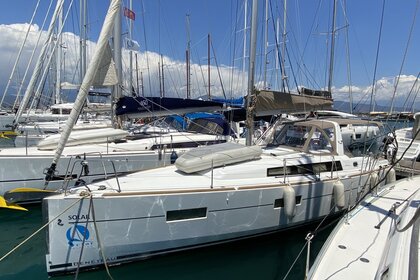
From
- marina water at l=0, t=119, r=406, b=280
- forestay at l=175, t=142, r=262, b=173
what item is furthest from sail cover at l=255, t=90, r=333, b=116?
marina water at l=0, t=119, r=406, b=280

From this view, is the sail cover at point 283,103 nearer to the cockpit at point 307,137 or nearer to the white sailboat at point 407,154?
the cockpit at point 307,137

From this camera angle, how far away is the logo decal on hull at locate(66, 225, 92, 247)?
502 centimetres

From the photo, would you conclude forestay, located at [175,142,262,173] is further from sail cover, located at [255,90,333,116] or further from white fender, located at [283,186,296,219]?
sail cover, located at [255,90,333,116]

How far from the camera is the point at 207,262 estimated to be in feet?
19.3

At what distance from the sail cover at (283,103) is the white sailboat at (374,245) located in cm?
366

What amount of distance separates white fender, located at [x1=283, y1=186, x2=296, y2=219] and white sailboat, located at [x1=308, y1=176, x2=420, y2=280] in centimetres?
134

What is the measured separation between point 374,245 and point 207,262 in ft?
10.4

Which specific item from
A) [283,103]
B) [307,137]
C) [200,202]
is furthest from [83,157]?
[307,137]

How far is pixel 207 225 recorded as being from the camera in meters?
5.74

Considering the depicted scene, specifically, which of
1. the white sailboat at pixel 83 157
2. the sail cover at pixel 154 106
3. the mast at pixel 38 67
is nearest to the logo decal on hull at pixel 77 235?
the white sailboat at pixel 83 157

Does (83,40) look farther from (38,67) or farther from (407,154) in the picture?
(407,154)

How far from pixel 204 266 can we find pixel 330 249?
9.22 feet

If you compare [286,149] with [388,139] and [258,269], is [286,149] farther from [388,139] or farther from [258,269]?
[258,269]

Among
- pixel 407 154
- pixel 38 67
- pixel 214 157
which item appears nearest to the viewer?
pixel 214 157
